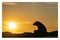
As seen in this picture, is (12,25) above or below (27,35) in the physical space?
above

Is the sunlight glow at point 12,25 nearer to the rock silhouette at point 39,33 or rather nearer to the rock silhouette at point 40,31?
the rock silhouette at point 39,33

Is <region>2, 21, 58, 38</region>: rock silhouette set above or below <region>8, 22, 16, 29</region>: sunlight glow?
below

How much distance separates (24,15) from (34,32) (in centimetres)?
33

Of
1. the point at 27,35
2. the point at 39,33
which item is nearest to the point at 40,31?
the point at 39,33

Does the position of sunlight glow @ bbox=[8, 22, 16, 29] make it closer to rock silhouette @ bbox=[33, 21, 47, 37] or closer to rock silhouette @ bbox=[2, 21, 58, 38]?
rock silhouette @ bbox=[2, 21, 58, 38]

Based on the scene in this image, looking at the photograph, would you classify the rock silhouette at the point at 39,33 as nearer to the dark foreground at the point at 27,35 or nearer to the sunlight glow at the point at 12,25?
the dark foreground at the point at 27,35

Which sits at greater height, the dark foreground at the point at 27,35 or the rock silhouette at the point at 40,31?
the rock silhouette at the point at 40,31

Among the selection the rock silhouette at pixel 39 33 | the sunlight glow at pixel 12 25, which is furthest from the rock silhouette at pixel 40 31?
the sunlight glow at pixel 12 25

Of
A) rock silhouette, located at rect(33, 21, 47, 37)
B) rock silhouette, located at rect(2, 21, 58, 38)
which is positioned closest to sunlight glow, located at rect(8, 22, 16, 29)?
rock silhouette, located at rect(2, 21, 58, 38)

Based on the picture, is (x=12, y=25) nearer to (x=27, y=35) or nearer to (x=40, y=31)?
(x=27, y=35)

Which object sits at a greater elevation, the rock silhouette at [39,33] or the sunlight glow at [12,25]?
the sunlight glow at [12,25]

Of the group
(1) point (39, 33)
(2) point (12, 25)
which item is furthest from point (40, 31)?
(2) point (12, 25)

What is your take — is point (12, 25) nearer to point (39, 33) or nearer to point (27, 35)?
point (27, 35)

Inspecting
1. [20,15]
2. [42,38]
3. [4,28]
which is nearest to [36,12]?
[20,15]
